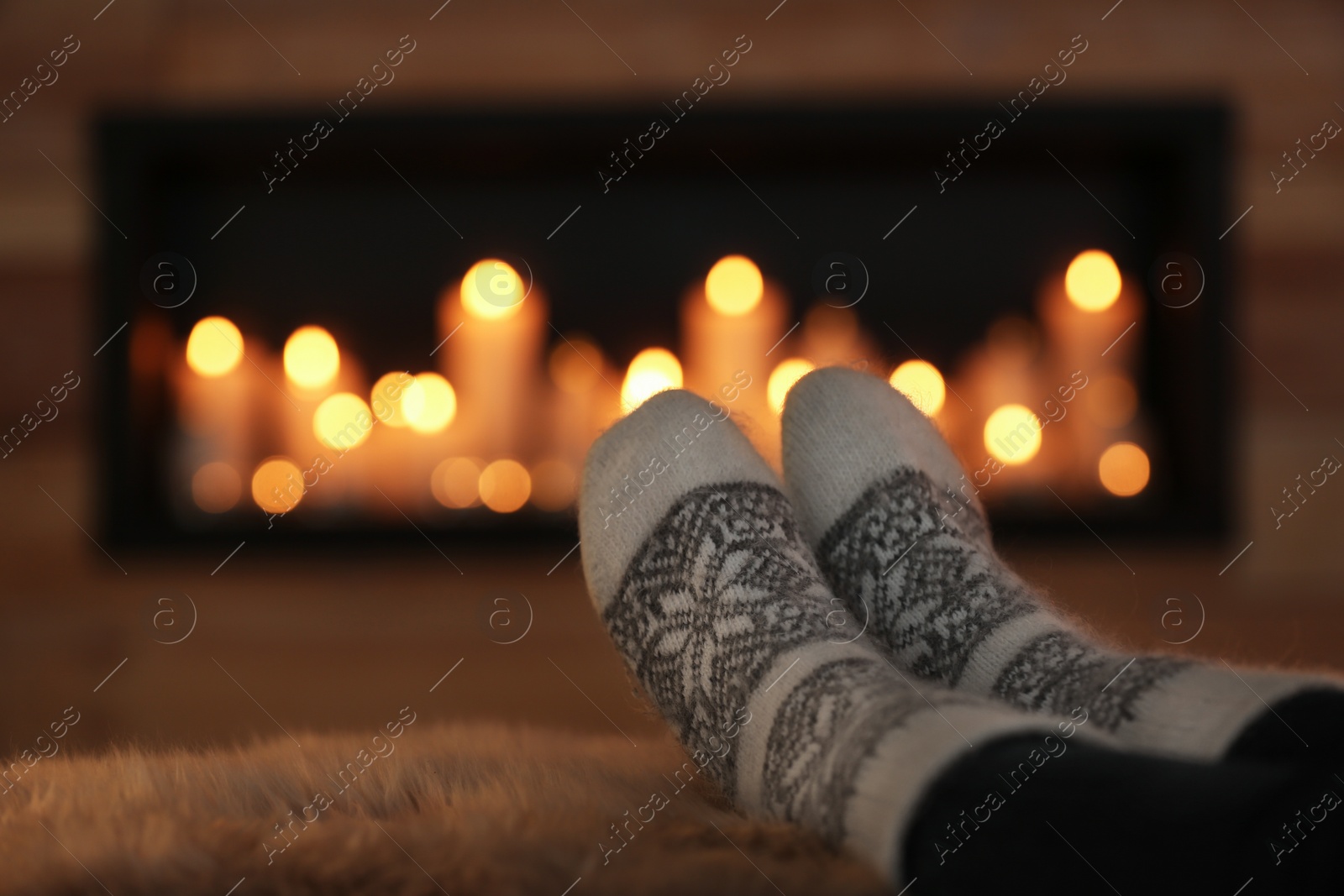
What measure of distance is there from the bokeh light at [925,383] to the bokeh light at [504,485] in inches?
21.6

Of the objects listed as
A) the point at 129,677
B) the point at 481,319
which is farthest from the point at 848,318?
the point at 129,677

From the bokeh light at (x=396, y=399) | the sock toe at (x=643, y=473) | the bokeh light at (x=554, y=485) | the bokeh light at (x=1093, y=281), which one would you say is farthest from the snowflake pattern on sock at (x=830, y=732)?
the bokeh light at (x=1093, y=281)

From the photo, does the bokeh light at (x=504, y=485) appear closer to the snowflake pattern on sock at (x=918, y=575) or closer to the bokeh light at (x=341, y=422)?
the bokeh light at (x=341, y=422)

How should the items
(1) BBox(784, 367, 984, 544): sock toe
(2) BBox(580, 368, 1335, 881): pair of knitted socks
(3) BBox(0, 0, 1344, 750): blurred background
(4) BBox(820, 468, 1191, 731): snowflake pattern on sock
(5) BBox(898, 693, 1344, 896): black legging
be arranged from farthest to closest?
(3) BBox(0, 0, 1344, 750): blurred background, (1) BBox(784, 367, 984, 544): sock toe, (4) BBox(820, 468, 1191, 731): snowflake pattern on sock, (2) BBox(580, 368, 1335, 881): pair of knitted socks, (5) BBox(898, 693, 1344, 896): black legging

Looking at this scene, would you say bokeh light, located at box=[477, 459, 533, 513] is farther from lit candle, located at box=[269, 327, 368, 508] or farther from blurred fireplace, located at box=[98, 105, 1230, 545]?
lit candle, located at box=[269, 327, 368, 508]

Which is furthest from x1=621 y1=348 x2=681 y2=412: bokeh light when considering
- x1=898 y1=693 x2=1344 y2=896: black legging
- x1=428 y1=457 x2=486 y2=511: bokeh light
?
x1=898 y1=693 x2=1344 y2=896: black legging

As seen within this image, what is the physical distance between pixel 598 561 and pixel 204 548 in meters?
0.85

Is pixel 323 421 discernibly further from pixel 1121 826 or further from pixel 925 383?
pixel 1121 826

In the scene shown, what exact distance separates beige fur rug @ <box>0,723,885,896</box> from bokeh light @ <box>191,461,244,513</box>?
93 centimetres

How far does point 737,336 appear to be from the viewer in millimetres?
1443

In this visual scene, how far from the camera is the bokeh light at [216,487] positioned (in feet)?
4.64

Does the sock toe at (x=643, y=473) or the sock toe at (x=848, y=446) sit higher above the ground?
the sock toe at (x=643, y=473)

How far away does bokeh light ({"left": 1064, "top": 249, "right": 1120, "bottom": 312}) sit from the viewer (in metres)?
1.50

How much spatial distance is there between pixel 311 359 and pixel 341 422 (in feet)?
0.33
